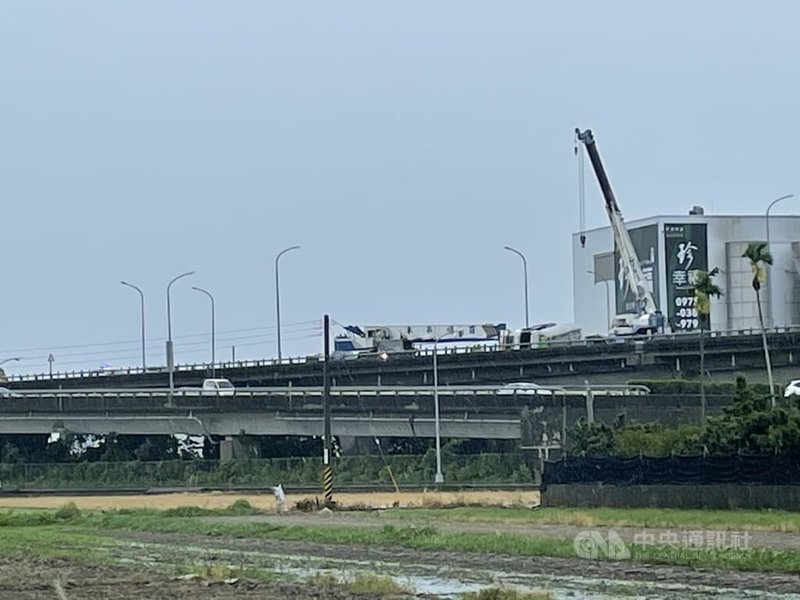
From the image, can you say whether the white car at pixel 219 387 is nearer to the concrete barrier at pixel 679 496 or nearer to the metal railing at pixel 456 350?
the metal railing at pixel 456 350

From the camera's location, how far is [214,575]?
28516mm

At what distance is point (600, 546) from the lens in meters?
33.1

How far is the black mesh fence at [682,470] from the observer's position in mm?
42812

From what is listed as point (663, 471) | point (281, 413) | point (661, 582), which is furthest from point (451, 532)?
point (281, 413)

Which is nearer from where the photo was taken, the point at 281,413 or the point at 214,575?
the point at 214,575

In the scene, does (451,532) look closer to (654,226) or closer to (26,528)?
(26,528)

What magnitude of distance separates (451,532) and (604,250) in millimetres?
105290

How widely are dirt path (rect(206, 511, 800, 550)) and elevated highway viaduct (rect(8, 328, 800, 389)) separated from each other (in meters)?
49.5

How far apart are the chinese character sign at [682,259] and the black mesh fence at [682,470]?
88.3m

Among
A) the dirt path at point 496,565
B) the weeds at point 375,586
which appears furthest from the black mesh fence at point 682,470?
the weeds at point 375,586

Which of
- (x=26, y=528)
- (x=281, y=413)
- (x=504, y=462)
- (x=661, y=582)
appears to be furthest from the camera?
(x=281, y=413)

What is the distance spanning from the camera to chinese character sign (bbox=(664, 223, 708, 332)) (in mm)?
136750

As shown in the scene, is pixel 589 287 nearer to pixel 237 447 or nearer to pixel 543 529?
pixel 237 447

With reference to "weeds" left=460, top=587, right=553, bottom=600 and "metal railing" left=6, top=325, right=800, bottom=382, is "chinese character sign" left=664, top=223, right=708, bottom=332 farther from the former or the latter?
"weeds" left=460, top=587, right=553, bottom=600
